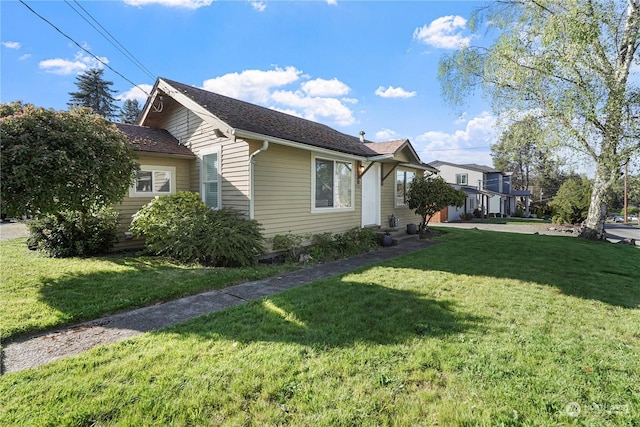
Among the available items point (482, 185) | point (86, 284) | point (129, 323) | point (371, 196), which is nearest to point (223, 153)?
point (86, 284)

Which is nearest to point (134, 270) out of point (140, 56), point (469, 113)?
point (140, 56)

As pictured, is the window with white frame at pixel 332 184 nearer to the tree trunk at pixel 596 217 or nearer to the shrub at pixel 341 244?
the shrub at pixel 341 244

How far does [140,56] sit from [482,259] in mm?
12195

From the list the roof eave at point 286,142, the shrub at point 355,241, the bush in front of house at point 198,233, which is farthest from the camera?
the shrub at point 355,241

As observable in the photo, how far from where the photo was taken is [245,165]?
295 inches

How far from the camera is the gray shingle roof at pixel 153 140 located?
838 cm

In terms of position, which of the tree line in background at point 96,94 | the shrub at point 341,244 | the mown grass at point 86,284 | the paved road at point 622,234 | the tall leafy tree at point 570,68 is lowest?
the paved road at point 622,234

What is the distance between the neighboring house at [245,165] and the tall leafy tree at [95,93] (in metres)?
35.3

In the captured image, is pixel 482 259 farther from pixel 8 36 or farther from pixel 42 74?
pixel 42 74

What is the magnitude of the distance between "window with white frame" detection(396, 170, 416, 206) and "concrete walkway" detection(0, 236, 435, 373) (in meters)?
7.55

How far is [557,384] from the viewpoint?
262 cm

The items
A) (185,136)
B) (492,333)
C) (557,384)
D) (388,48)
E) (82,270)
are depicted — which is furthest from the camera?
(388,48)

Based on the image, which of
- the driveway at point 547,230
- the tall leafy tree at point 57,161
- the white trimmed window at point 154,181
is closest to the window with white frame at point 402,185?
the driveway at point 547,230

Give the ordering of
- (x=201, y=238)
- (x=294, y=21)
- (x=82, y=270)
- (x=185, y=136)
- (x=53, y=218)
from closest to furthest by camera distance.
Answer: (x=82, y=270) < (x=201, y=238) < (x=53, y=218) < (x=185, y=136) < (x=294, y=21)
